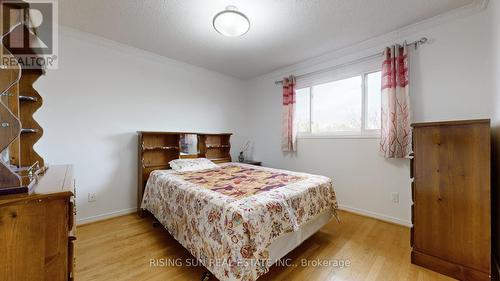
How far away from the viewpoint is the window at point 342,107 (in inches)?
109

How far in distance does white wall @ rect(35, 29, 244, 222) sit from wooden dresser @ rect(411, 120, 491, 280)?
10.7 ft

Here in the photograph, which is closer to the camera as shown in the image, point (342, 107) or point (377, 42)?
point (377, 42)

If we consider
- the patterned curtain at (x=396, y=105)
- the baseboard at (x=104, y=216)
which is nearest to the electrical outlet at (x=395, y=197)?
the patterned curtain at (x=396, y=105)

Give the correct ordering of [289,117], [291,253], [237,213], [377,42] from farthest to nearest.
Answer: [289,117] < [377,42] < [291,253] < [237,213]

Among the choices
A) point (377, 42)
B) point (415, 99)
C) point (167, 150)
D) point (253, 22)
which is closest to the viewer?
point (253, 22)

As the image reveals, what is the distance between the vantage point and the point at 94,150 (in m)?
2.67

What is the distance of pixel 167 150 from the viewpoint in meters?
3.22

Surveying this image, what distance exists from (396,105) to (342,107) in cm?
73

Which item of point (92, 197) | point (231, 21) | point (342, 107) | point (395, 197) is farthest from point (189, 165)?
point (395, 197)

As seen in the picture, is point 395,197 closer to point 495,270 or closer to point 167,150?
point 495,270

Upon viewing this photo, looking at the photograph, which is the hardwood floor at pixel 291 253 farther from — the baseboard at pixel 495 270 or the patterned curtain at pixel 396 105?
the patterned curtain at pixel 396 105

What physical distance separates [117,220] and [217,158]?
1.80 metres

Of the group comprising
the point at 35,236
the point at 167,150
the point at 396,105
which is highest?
the point at 396,105

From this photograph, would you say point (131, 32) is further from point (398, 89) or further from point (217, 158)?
point (398, 89)
